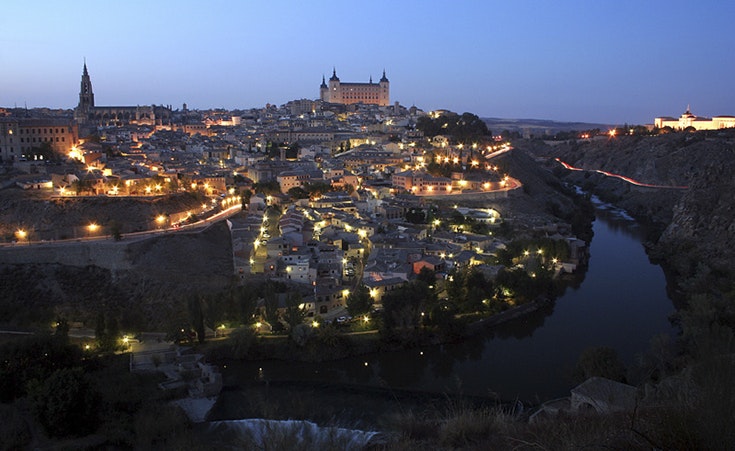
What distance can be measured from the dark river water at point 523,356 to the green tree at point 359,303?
75 cm

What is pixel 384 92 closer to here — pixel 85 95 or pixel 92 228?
pixel 85 95

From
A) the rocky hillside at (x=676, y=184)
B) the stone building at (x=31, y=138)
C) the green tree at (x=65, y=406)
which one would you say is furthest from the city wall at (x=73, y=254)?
the rocky hillside at (x=676, y=184)

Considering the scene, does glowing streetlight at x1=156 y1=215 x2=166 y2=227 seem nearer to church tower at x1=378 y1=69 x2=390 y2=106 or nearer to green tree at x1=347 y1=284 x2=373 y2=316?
green tree at x1=347 y1=284 x2=373 y2=316

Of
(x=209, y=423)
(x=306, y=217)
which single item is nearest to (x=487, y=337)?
(x=209, y=423)

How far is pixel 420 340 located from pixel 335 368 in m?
1.32

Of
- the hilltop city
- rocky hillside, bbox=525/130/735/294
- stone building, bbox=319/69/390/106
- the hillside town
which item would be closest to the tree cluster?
Result: the hillside town

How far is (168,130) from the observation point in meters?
28.0

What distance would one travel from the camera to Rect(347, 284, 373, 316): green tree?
8.23 metres

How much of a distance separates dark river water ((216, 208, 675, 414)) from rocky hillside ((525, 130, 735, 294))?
69.9 inches

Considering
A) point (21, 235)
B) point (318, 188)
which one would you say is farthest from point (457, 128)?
point (21, 235)

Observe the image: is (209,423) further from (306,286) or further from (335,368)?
(306,286)

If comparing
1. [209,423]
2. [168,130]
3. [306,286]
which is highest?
[168,130]

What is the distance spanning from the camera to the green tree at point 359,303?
8.23 metres

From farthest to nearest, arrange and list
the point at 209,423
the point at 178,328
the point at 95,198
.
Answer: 1. the point at 95,198
2. the point at 178,328
3. the point at 209,423
